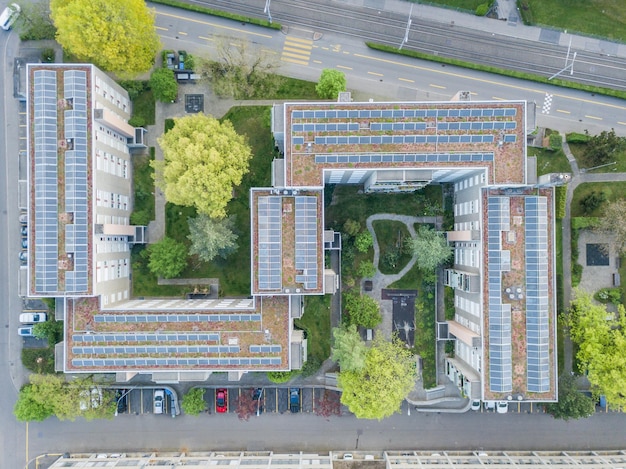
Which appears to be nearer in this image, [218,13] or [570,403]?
[570,403]

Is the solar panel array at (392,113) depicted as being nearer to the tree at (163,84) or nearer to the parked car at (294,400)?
the tree at (163,84)

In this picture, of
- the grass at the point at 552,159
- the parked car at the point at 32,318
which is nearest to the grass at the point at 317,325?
the parked car at the point at 32,318

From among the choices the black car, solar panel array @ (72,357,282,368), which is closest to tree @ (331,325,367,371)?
solar panel array @ (72,357,282,368)

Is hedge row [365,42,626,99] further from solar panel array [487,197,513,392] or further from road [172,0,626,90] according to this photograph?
solar panel array [487,197,513,392]

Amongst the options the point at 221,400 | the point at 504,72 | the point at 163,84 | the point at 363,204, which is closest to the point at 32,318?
the point at 221,400

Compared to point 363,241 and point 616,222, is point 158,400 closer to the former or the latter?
point 363,241

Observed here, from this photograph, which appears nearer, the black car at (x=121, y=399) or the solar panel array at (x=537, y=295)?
the solar panel array at (x=537, y=295)
